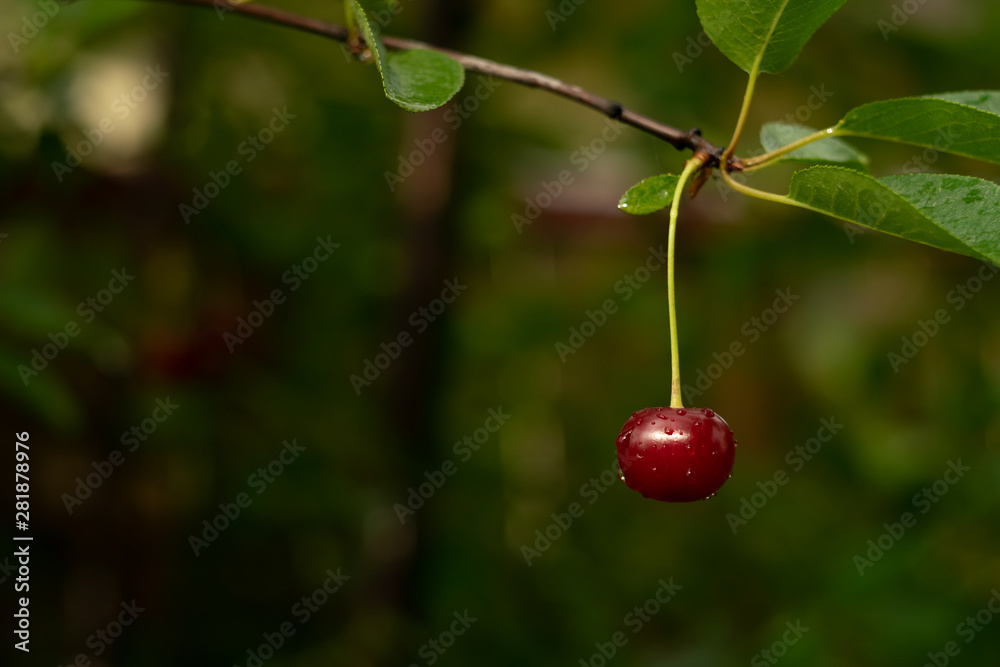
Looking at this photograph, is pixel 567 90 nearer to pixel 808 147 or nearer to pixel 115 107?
pixel 808 147

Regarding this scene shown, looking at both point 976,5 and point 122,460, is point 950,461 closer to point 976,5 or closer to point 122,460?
point 976,5

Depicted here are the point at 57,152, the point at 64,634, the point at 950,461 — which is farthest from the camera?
the point at 64,634

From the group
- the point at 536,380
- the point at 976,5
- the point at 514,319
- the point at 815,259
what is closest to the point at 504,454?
the point at 536,380

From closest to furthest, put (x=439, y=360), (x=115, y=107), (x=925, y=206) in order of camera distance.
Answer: (x=925, y=206)
(x=439, y=360)
(x=115, y=107)

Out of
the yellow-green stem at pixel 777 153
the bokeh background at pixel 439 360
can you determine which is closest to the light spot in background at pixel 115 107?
the bokeh background at pixel 439 360

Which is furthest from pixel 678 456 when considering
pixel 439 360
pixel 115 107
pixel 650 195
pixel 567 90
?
pixel 115 107

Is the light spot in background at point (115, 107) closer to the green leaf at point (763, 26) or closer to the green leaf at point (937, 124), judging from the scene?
the green leaf at point (763, 26)
